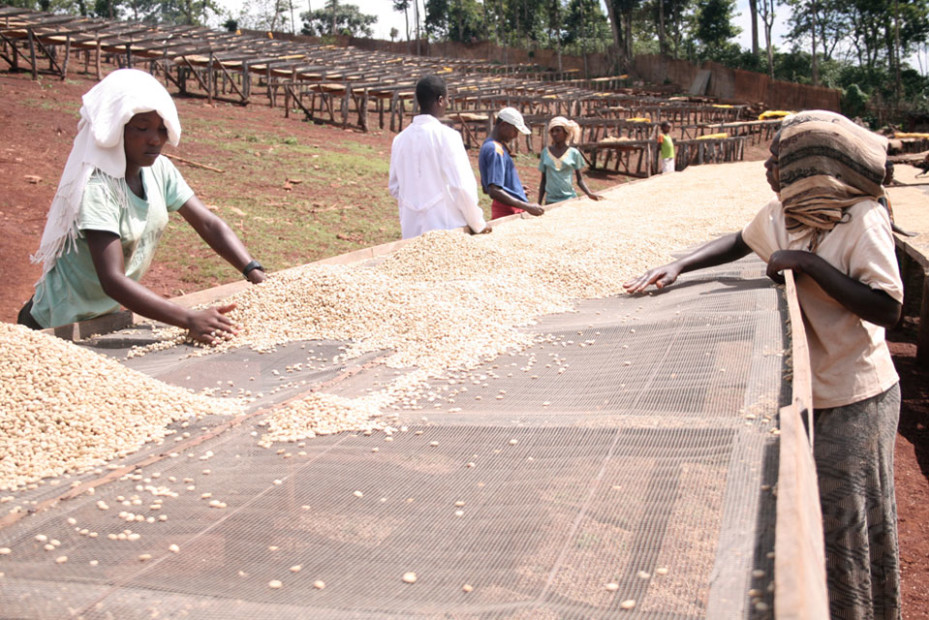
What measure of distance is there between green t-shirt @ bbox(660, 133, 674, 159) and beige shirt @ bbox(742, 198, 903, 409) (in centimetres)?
1217

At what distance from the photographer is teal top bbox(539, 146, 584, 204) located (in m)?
6.22

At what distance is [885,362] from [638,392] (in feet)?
2.45

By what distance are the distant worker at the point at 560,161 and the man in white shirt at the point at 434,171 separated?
2062 millimetres

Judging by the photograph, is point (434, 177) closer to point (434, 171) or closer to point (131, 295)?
point (434, 171)

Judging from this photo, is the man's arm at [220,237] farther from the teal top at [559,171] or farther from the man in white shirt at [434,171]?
the teal top at [559,171]

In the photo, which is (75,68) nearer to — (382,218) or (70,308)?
(382,218)

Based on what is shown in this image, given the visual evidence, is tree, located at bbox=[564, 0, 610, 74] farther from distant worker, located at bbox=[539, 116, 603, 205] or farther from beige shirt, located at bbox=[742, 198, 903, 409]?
beige shirt, located at bbox=[742, 198, 903, 409]

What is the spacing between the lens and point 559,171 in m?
6.25

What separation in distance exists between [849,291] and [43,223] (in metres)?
7.82

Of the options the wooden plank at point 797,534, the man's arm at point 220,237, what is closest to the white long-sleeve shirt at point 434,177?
the man's arm at point 220,237

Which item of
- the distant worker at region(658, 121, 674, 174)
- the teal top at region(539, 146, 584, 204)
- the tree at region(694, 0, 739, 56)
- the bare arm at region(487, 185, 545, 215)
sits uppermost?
the tree at region(694, 0, 739, 56)

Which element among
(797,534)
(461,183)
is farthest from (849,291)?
(461,183)

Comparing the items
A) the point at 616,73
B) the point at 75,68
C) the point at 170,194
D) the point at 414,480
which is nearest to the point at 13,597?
the point at 414,480

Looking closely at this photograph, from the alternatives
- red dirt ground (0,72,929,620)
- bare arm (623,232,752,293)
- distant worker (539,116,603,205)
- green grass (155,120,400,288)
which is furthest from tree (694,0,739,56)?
bare arm (623,232,752,293)
